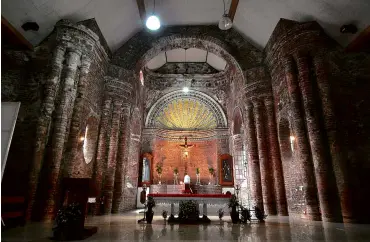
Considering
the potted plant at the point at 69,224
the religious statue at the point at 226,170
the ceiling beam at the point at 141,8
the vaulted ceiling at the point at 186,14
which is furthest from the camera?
the religious statue at the point at 226,170

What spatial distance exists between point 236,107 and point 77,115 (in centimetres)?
1001

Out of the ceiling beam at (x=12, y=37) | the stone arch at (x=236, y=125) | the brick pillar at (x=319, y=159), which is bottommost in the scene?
the brick pillar at (x=319, y=159)

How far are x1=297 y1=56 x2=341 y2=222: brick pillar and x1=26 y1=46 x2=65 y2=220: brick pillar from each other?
8.84 m

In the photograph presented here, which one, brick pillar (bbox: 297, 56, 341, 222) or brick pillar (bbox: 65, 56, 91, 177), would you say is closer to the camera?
brick pillar (bbox: 297, 56, 341, 222)

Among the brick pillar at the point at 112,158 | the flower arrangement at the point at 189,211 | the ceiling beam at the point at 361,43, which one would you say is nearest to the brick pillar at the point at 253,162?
the flower arrangement at the point at 189,211

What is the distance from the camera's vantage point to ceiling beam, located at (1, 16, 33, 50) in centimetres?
712

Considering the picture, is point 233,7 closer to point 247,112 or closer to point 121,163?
point 247,112

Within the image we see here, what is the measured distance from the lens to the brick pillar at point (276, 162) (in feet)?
33.1

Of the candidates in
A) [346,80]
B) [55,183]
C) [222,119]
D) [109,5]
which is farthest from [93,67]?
[222,119]

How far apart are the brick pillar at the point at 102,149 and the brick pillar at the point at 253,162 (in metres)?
6.89

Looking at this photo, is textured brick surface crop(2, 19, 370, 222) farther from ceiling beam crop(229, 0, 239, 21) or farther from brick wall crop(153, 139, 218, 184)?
brick wall crop(153, 139, 218, 184)

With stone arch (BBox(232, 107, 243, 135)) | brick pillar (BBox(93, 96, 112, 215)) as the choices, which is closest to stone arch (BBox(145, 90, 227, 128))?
stone arch (BBox(232, 107, 243, 135))

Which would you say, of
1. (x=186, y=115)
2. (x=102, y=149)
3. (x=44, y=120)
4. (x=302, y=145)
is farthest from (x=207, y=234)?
(x=186, y=115)

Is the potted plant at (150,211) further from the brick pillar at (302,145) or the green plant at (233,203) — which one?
the brick pillar at (302,145)
